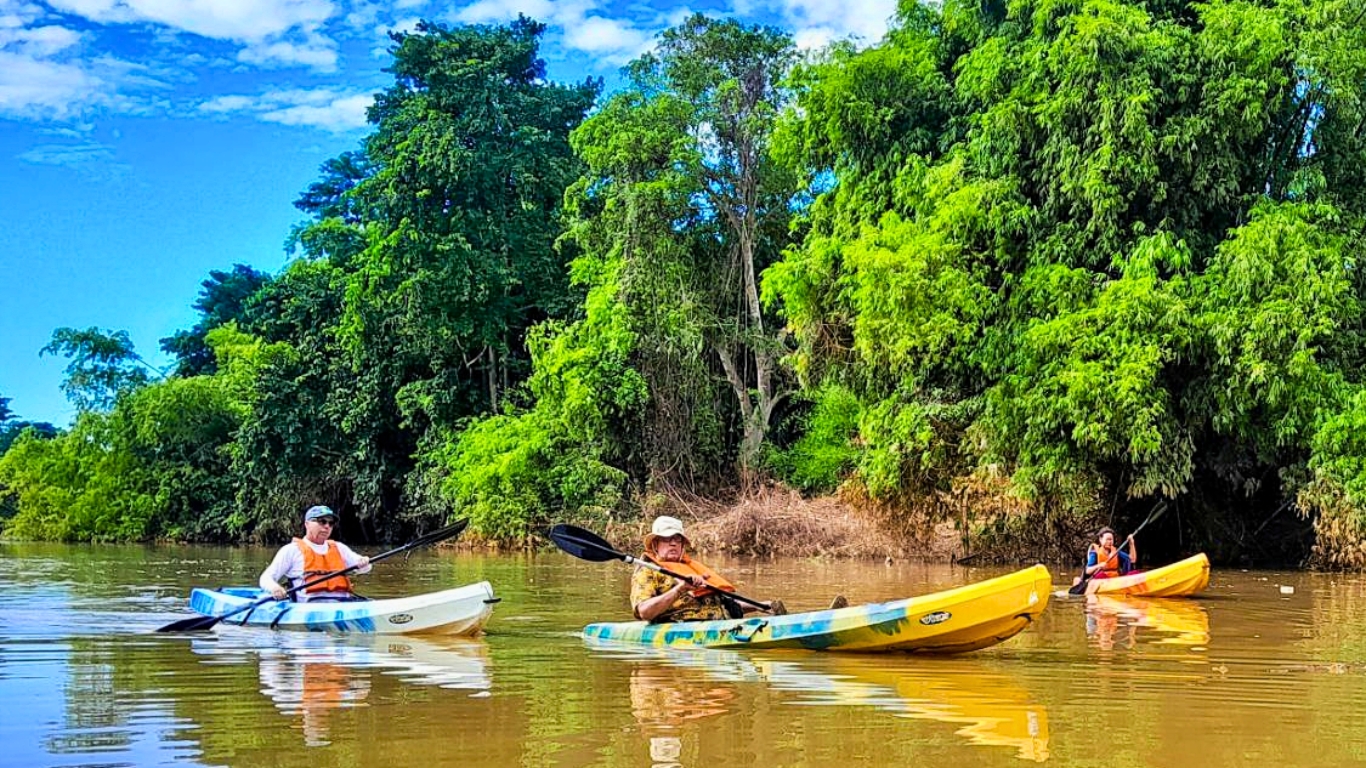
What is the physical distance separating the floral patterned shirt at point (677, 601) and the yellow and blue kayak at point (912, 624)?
41 cm

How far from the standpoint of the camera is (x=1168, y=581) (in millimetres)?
12930

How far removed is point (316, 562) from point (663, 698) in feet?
15.7

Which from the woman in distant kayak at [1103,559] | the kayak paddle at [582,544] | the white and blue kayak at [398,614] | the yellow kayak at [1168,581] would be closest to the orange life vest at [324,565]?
the white and blue kayak at [398,614]

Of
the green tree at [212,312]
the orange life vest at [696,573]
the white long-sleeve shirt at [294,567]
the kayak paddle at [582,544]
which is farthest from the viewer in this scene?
the green tree at [212,312]

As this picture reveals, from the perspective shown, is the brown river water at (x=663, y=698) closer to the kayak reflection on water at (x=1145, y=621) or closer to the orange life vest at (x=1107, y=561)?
the kayak reflection on water at (x=1145, y=621)

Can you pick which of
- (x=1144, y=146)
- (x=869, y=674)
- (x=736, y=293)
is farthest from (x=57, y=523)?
(x=869, y=674)

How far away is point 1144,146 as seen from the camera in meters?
17.1

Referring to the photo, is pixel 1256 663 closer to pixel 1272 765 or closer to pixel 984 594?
pixel 984 594

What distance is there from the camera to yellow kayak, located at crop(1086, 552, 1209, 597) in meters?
12.9

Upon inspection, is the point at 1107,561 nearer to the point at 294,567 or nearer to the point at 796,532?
the point at 294,567

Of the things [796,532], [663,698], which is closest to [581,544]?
[663,698]

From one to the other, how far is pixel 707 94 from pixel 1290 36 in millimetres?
12593

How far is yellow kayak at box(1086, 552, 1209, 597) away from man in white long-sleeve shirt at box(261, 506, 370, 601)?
744 centimetres

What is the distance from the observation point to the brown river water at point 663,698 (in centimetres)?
478
